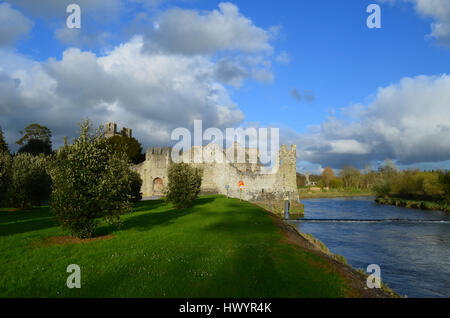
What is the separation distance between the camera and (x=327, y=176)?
437ft

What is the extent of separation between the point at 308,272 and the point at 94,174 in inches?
406

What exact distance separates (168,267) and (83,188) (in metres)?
6.77

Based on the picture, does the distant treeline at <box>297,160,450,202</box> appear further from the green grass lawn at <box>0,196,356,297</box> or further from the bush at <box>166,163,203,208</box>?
the green grass lawn at <box>0,196,356,297</box>

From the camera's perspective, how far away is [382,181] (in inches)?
2963

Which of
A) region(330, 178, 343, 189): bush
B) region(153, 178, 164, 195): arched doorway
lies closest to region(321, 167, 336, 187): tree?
region(330, 178, 343, 189): bush

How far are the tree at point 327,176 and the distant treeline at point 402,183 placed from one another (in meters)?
6.98

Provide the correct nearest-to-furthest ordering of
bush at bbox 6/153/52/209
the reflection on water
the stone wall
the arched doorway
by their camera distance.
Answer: the reflection on water, bush at bbox 6/153/52/209, the stone wall, the arched doorway

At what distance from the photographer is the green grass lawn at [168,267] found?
7.42 m

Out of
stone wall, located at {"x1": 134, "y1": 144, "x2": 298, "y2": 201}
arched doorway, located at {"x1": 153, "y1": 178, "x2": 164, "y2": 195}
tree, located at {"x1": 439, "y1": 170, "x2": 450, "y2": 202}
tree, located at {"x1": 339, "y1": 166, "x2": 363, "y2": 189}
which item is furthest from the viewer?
tree, located at {"x1": 339, "y1": 166, "x2": 363, "y2": 189}

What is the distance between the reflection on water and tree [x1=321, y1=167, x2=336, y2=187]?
93.2 m

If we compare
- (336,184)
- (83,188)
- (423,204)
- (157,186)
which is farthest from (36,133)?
(336,184)

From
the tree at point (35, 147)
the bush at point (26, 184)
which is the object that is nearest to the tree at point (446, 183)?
the bush at point (26, 184)

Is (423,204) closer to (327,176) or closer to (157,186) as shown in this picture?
(157,186)

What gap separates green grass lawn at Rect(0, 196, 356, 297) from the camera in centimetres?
742
